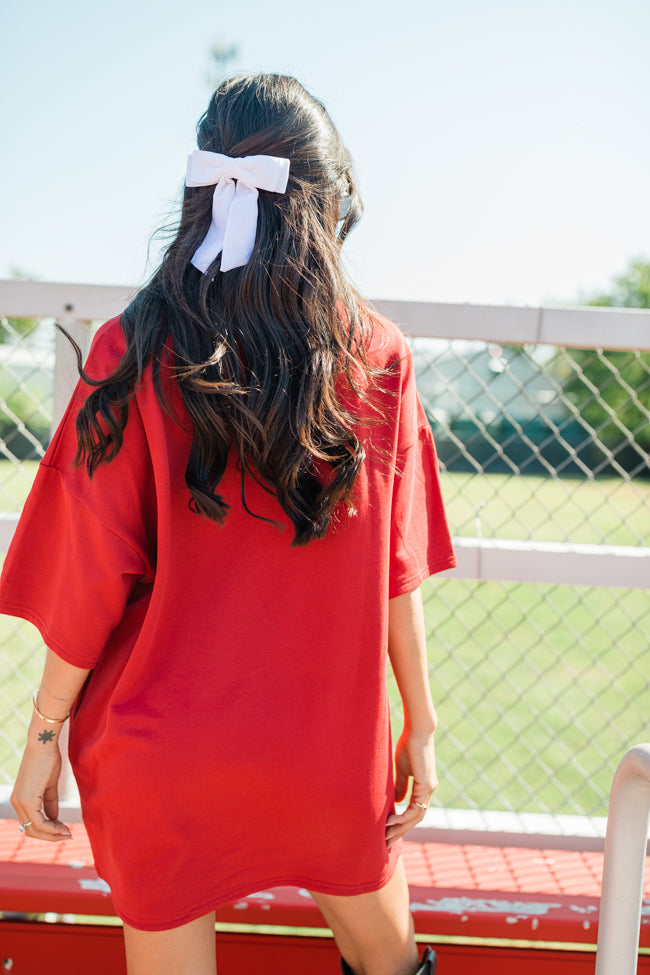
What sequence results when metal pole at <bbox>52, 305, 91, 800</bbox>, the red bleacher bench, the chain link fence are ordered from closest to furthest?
1. the red bleacher bench
2. metal pole at <bbox>52, 305, 91, 800</bbox>
3. the chain link fence

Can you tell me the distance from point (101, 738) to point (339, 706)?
314mm

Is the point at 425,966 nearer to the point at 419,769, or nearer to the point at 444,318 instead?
the point at 419,769

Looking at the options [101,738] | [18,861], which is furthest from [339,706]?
[18,861]

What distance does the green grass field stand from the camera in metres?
2.52

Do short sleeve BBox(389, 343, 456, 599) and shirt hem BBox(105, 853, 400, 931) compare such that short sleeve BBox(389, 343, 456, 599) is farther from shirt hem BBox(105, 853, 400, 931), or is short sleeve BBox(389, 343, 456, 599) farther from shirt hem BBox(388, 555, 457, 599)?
shirt hem BBox(105, 853, 400, 931)

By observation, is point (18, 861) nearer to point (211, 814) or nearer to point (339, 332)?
point (211, 814)

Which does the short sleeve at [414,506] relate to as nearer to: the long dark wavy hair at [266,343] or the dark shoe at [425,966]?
the long dark wavy hair at [266,343]

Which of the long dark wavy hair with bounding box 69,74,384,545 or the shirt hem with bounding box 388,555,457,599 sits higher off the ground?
the long dark wavy hair with bounding box 69,74,384,545

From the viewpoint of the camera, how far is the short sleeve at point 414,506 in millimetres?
1092

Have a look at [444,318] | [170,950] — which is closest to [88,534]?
[170,950]

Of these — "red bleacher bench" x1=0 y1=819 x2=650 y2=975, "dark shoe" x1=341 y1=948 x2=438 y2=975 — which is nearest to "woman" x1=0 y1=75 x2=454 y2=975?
"dark shoe" x1=341 y1=948 x2=438 y2=975

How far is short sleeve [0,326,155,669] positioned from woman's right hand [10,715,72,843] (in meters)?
0.13

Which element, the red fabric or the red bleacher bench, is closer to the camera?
the red fabric

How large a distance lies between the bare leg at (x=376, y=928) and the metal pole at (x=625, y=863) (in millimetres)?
299
